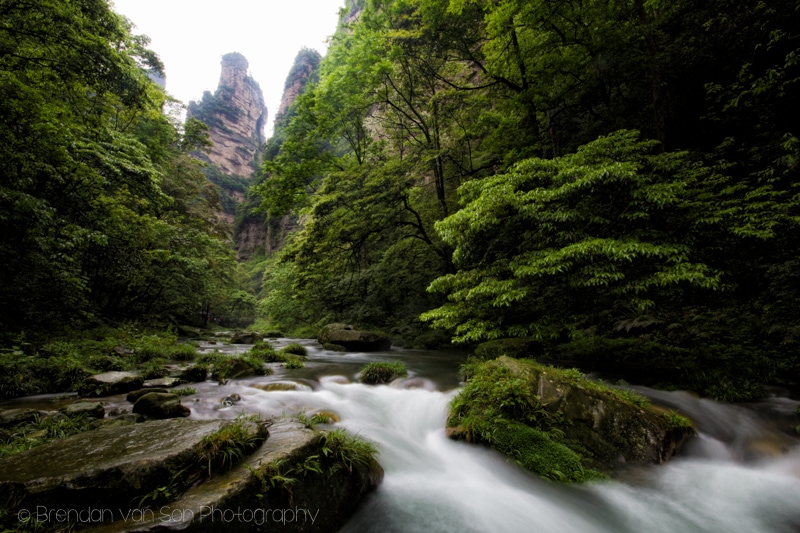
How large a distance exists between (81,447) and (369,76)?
14.0 metres

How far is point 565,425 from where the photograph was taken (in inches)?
169

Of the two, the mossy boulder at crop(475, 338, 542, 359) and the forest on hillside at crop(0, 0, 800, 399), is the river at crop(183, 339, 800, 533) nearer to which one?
the forest on hillside at crop(0, 0, 800, 399)

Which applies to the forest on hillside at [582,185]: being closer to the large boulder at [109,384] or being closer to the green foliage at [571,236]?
the green foliage at [571,236]

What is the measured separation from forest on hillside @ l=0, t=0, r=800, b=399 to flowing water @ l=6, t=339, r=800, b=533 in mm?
1077

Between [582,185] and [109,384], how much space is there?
9020 mm

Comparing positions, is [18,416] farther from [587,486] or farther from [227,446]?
[587,486]

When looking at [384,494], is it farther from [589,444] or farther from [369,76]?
[369,76]

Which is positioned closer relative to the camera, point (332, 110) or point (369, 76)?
point (369, 76)

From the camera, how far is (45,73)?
6.78 m

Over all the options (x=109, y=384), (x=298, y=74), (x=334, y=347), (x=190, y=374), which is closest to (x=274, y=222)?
(x=298, y=74)

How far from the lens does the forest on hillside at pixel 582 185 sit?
19.0ft

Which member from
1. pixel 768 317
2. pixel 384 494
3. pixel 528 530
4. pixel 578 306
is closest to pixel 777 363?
pixel 768 317

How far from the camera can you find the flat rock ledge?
6.93 ft

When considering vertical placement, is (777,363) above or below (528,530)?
above
